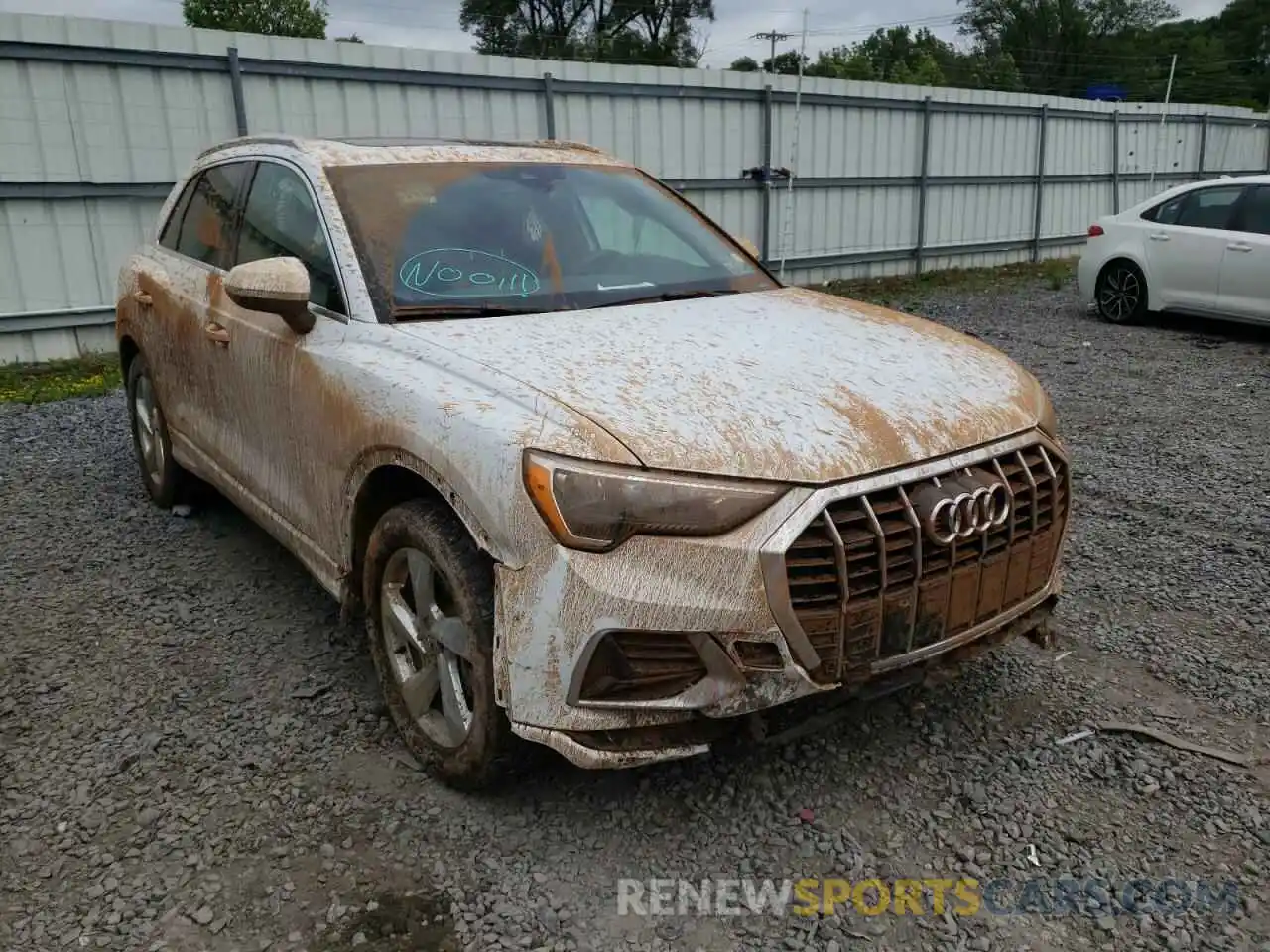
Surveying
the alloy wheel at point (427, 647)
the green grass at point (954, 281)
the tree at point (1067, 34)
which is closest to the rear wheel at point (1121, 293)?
the green grass at point (954, 281)

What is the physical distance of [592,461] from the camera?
228 cm

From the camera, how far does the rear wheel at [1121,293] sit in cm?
1032

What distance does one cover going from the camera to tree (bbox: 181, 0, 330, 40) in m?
51.2

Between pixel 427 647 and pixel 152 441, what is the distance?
9.98 feet

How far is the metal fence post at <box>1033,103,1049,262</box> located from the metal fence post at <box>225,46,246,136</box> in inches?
486

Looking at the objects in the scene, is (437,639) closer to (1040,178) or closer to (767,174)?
(767,174)

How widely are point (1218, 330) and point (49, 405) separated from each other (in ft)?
34.7

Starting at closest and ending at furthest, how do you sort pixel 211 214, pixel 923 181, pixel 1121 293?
pixel 211 214 < pixel 1121 293 < pixel 923 181

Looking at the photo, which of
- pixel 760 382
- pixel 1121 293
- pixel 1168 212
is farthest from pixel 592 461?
pixel 1121 293

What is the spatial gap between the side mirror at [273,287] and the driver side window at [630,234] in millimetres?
1073

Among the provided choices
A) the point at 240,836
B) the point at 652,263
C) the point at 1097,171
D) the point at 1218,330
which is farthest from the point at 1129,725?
the point at 1097,171

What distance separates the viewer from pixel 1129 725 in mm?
3090

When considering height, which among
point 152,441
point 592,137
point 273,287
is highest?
point 592,137

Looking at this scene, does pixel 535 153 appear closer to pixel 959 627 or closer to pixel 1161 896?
pixel 959 627
